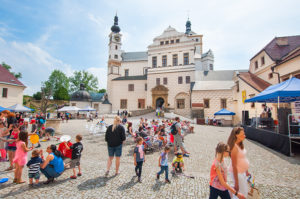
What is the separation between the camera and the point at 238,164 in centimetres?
242

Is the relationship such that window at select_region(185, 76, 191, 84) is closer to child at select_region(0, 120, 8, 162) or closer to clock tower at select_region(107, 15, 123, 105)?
clock tower at select_region(107, 15, 123, 105)

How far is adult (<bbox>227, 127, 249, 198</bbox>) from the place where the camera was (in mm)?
2334

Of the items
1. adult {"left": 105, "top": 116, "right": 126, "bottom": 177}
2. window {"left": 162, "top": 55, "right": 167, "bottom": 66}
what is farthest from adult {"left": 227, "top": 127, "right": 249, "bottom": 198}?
window {"left": 162, "top": 55, "right": 167, "bottom": 66}

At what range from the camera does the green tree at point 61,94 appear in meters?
52.5

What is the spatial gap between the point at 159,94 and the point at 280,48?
2071cm

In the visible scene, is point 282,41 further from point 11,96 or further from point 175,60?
point 11,96

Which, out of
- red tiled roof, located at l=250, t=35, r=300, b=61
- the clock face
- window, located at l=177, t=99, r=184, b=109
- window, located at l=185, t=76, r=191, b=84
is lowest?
window, located at l=177, t=99, r=184, b=109

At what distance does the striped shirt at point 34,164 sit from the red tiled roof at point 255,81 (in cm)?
2004

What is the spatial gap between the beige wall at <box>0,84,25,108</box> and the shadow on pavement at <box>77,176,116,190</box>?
86.3 ft

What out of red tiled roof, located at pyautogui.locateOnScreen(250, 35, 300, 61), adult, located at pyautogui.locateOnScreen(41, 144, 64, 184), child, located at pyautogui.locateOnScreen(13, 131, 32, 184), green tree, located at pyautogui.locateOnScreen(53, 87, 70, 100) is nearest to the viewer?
adult, located at pyautogui.locateOnScreen(41, 144, 64, 184)

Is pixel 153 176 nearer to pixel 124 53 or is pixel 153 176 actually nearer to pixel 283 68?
pixel 283 68

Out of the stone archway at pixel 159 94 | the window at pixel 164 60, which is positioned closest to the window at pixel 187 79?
the stone archway at pixel 159 94

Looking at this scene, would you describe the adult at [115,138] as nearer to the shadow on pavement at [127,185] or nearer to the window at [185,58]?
the shadow on pavement at [127,185]

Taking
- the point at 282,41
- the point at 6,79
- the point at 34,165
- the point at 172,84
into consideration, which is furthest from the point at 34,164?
the point at 172,84
